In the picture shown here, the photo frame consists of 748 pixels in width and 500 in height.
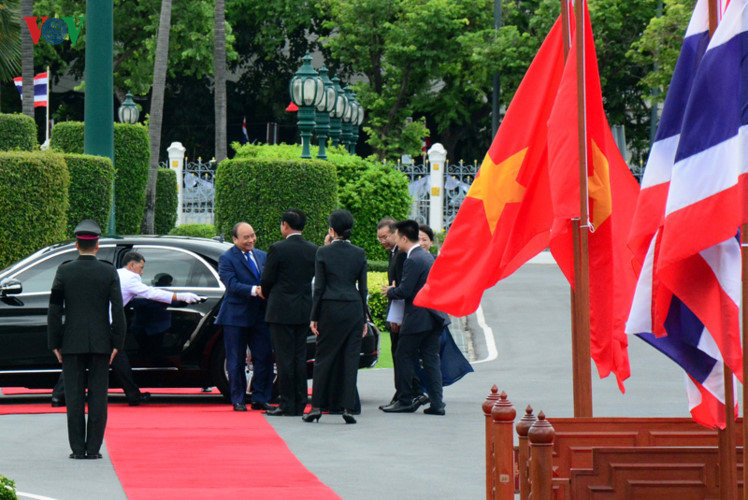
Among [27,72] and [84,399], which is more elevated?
[27,72]

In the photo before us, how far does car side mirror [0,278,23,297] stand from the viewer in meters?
13.0

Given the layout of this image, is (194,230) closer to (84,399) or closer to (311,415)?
(311,415)

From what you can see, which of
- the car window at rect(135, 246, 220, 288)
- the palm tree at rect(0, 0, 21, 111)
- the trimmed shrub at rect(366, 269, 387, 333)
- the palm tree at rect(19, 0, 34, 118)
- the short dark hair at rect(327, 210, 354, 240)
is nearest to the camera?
the short dark hair at rect(327, 210, 354, 240)

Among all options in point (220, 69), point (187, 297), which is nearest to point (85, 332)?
point (187, 297)

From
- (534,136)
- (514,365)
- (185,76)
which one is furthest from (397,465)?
(185,76)

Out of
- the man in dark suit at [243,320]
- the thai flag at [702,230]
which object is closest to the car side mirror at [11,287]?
the man in dark suit at [243,320]

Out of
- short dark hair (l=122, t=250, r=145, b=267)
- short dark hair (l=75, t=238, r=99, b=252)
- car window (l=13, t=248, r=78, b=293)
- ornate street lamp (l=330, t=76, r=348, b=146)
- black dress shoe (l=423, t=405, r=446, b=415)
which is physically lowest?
black dress shoe (l=423, t=405, r=446, b=415)

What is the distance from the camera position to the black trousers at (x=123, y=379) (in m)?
13.1

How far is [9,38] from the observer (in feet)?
118

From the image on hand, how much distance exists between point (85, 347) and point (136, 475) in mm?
1229

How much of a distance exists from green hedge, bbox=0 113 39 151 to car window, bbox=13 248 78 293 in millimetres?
12143

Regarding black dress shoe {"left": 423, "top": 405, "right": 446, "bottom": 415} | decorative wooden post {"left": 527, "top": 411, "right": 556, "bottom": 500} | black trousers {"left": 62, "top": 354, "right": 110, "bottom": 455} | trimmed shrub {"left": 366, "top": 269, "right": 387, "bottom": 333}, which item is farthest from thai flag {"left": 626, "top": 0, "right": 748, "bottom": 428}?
trimmed shrub {"left": 366, "top": 269, "right": 387, "bottom": 333}

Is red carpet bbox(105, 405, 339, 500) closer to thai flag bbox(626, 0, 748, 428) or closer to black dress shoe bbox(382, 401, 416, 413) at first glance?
black dress shoe bbox(382, 401, 416, 413)

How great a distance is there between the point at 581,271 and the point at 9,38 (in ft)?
98.5
